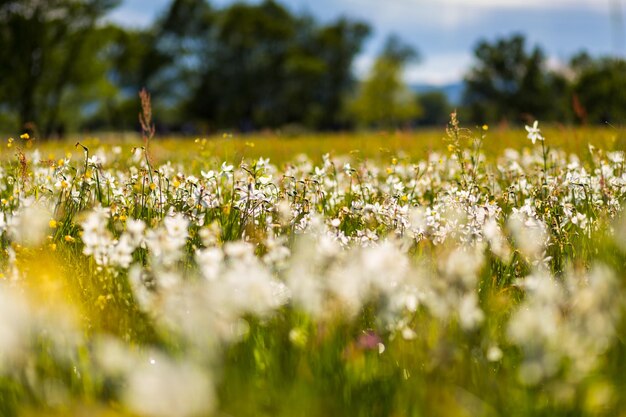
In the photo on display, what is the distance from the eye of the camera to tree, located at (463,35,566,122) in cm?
8368

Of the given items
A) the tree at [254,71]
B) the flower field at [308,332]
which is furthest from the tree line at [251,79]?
the flower field at [308,332]

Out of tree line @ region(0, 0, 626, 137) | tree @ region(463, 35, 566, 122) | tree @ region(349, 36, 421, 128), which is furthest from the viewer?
tree @ region(463, 35, 566, 122)

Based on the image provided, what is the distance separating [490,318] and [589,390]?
753 millimetres

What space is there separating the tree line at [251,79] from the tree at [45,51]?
14 centimetres

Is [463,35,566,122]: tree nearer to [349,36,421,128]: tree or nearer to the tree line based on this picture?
the tree line

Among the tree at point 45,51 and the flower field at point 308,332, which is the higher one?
the tree at point 45,51

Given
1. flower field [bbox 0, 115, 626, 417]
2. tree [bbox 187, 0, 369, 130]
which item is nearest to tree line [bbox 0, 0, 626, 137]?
tree [bbox 187, 0, 369, 130]

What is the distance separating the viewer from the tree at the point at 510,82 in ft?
275

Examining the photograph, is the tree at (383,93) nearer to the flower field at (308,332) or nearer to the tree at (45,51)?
the tree at (45,51)

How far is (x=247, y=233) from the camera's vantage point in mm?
3664

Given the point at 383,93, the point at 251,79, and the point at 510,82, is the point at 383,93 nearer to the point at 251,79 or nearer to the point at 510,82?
the point at 251,79

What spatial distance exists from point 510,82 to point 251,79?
4277 cm

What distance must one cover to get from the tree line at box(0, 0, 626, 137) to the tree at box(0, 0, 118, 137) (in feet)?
0.45

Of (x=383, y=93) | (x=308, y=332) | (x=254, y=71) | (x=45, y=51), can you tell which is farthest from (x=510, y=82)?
(x=308, y=332)
